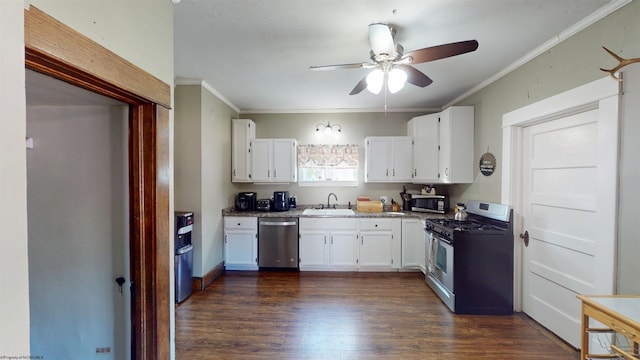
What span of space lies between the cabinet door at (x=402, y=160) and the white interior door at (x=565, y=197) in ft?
4.77

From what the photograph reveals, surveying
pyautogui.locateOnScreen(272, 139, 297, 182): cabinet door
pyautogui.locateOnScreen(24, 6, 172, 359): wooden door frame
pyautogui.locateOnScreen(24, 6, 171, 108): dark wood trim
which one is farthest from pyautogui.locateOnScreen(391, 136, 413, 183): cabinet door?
pyautogui.locateOnScreen(24, 6, 171, 108): dark wood trim

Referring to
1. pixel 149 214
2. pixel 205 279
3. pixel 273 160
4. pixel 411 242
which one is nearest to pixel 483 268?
pixel 411 242

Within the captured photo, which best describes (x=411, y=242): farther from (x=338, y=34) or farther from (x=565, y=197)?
(x=338, y=34)

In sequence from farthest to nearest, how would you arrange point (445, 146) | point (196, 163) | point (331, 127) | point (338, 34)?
1. point (331, 127)
2. point (445, 146)
3. point (196, 163)
4. point (338, 34)

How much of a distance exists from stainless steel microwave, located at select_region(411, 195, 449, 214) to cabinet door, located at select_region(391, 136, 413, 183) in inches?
13.6

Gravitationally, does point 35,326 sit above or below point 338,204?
below

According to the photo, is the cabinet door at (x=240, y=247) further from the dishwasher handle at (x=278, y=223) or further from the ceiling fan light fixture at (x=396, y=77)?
the ceiling fan light fixture at (x=396, y=77)

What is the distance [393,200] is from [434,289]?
156 centimetres

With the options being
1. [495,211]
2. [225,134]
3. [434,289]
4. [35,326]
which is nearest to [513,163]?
[495,211]

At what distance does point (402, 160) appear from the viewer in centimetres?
402

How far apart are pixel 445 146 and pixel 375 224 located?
4.74 feet

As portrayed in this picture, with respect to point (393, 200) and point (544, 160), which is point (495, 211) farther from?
point (393, 200)

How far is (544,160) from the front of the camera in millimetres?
2340

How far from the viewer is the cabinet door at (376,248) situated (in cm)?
368
